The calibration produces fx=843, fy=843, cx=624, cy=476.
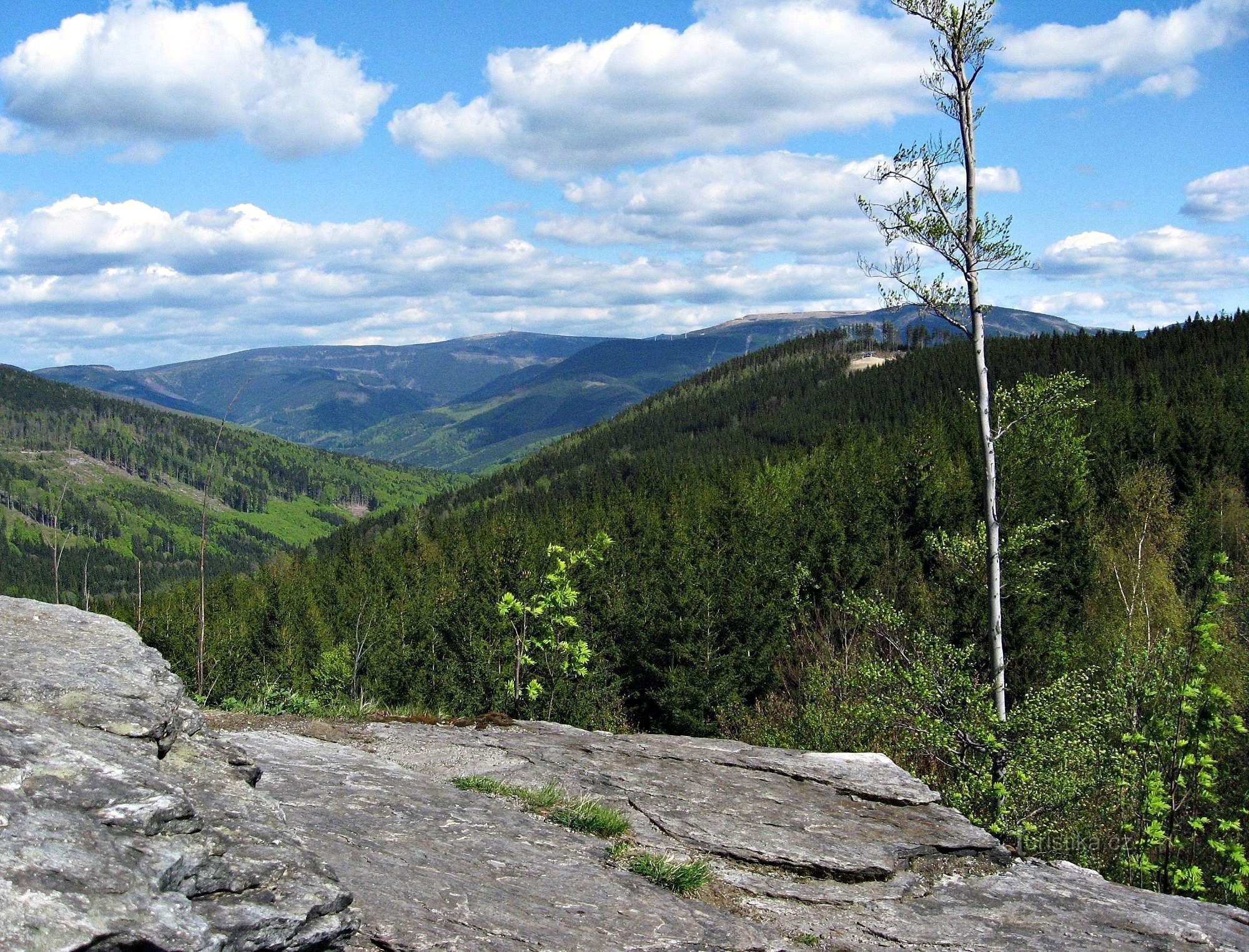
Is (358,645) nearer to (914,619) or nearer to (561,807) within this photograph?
(914,619)

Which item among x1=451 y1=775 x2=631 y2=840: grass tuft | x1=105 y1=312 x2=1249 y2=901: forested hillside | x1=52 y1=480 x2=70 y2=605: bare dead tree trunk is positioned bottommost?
x1=105 y1=312 x2=1249 y2=901: forested hillside

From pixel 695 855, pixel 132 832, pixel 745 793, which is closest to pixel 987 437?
pixel 745 793

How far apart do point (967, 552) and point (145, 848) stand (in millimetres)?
16931

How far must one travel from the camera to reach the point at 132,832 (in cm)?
596

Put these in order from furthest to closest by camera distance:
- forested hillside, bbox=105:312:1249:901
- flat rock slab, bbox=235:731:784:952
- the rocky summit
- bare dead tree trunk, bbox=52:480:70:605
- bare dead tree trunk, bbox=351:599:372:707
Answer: bare dead tree trunk, bbox=351:599:372:707 → bare dead tree trunk, bbox=52:480:70:605 → forested hillside, bbox=105:312:1249:901 → flat rock slab, bbox=235:731:784:952 → the rocky summit

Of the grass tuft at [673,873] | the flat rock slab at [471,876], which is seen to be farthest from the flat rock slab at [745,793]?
the flat rock slab at [471,876]

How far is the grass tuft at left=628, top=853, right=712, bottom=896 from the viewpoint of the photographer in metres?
9.27

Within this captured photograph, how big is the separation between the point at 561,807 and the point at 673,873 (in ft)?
7.81

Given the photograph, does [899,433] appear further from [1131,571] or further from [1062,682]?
[1062,682]

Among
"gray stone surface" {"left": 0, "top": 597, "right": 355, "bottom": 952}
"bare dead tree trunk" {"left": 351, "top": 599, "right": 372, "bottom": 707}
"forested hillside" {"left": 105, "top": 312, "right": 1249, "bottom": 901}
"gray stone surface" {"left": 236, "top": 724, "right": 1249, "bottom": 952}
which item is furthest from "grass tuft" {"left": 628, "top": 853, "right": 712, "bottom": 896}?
"bare dead tree trunk" {"left": 351, "top": 599, "right": 372, "bottom": 707}

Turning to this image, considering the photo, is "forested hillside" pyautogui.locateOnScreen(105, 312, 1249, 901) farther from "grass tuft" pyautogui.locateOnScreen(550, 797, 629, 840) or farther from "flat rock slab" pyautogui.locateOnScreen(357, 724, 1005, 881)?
"grass tuft" pyautogui.locateOnScreen(550, 797, 629, 840)

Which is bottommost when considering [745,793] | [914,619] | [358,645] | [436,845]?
[358,645]

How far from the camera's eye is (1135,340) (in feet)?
574

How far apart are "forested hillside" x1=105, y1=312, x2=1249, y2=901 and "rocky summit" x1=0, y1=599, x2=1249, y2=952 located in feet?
18.6
